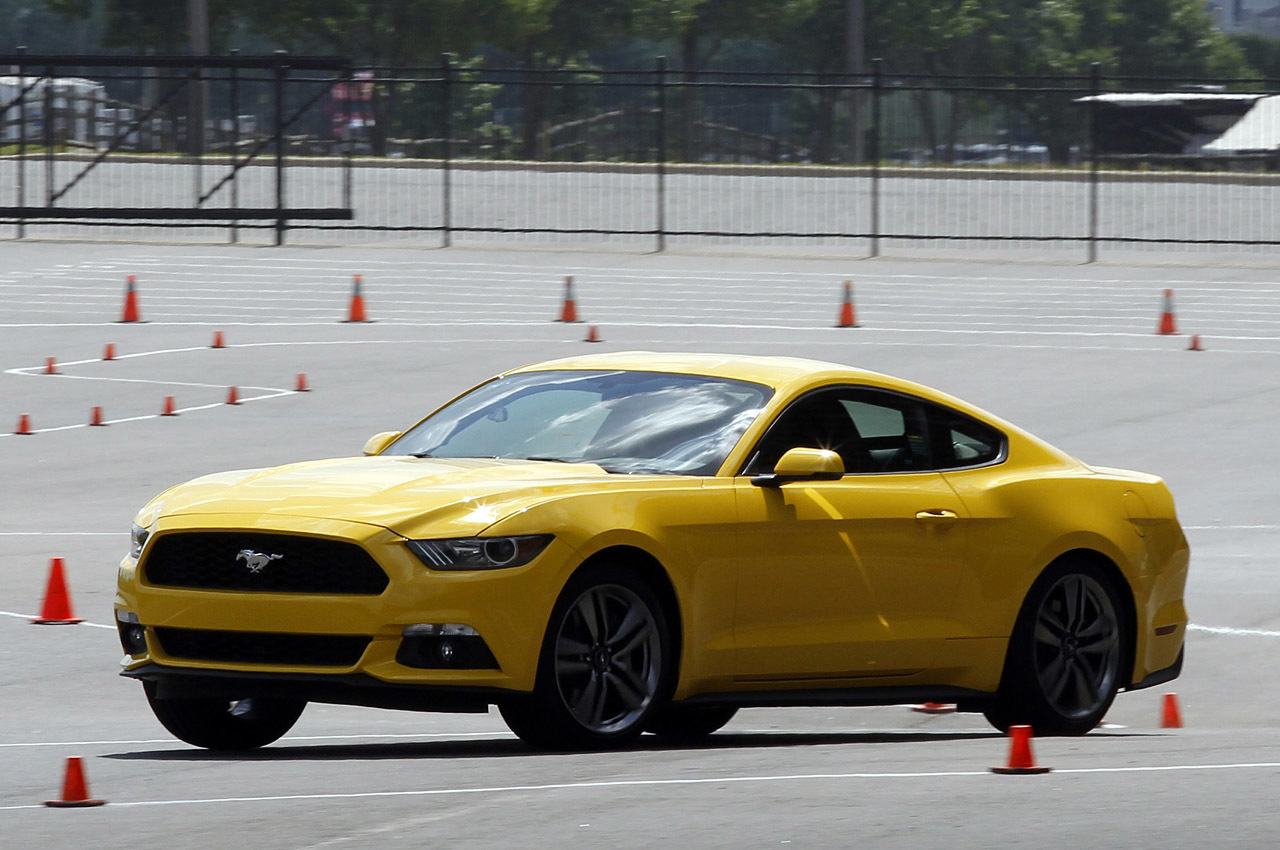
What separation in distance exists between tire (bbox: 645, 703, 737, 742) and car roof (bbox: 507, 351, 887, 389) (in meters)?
1.26

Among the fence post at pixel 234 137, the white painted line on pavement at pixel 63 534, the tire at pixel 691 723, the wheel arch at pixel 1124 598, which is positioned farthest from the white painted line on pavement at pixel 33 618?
the fence post at pixel 234 137

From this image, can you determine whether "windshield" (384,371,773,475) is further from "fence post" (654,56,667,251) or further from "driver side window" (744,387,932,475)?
"fence post" (654,56,667,251)

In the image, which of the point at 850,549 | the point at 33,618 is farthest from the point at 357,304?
the point at 850,549

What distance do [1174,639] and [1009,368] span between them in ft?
46.1

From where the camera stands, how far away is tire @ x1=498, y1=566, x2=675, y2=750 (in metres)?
7.73

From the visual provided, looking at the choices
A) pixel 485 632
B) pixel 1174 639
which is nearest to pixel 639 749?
pixel 485 632

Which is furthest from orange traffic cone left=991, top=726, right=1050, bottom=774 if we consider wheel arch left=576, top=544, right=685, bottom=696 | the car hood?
the car hood

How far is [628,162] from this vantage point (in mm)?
41469

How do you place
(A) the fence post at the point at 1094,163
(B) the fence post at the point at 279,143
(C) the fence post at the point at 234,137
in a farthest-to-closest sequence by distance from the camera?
(C) the fence post at the point at 234,137, (B) the fence post at the point at 279,143, (A) the fence post at the point at 1094,163

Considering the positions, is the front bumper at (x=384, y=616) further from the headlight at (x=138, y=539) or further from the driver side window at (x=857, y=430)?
the driver side window at (x=857, y=430)

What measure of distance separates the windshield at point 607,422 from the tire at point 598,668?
A: 0.60 metres

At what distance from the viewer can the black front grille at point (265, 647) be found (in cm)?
761

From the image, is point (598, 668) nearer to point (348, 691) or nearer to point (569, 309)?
point (348, 691)

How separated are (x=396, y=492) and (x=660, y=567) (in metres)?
0.94
